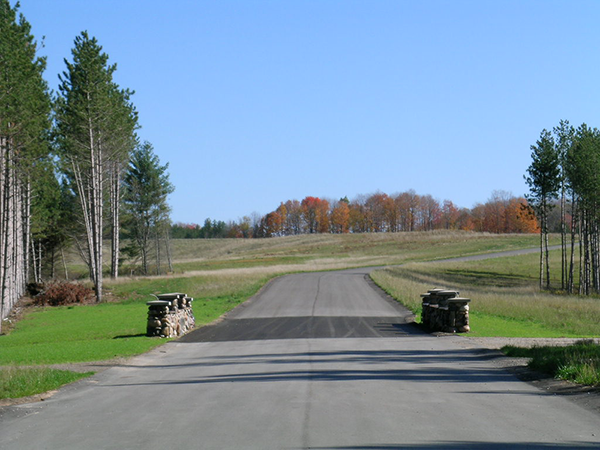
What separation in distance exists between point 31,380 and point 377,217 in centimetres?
15025

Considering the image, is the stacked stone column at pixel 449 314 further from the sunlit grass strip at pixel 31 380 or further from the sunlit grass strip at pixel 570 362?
the sunlit grass strip at pixel 31 380

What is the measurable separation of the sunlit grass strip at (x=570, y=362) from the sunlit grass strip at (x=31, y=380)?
889 cm

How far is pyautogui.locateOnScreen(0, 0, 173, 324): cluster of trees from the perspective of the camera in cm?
2716

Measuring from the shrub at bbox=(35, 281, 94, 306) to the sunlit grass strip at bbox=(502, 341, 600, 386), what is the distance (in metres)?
31.6

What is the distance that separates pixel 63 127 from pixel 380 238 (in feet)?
279

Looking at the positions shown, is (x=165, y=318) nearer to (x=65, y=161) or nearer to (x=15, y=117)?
(x=15, y=117)

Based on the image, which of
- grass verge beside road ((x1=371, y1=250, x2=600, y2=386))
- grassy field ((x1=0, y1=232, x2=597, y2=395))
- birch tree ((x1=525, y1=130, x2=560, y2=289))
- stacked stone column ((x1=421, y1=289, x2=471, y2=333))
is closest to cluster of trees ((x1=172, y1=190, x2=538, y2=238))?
grassy field ((x1=0, y1=232, x2=597, y2=395))

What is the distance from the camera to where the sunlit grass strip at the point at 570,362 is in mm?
9625

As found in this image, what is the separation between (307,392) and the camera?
9.60 meters

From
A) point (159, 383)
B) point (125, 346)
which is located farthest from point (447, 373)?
point (125, 346)

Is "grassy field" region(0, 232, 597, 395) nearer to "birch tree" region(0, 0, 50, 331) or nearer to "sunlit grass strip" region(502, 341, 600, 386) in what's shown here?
"birch tree" region(0, 0, 50, 331)

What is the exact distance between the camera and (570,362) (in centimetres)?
1063

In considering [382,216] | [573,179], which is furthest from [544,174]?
[382,216]

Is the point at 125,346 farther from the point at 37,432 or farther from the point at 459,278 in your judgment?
the point at 459,278
